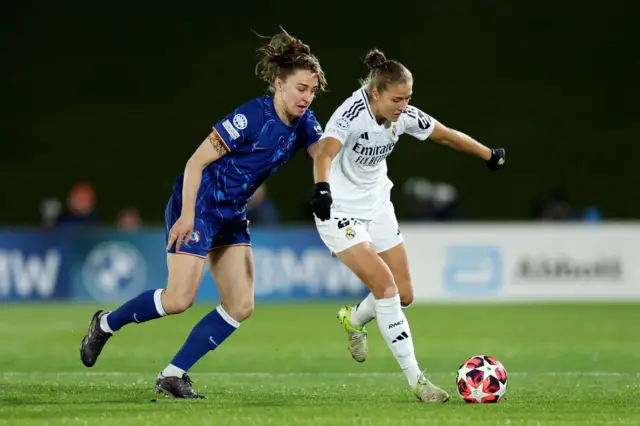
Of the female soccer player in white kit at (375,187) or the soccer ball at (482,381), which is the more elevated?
the female soccer player in white kit at (375,187)

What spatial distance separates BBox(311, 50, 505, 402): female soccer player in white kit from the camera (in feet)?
21.7

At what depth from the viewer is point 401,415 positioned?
594 centimetres

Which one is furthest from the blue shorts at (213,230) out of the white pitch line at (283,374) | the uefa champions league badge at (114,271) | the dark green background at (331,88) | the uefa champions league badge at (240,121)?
the dark green background at (331,88)

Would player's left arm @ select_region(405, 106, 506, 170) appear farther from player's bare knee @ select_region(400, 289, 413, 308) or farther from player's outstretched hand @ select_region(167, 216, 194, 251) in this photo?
player's outstretched hand @ select_region(167, 216, 194, 251)

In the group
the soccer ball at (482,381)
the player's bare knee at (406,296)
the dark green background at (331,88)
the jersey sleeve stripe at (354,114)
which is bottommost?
the soccer ball at (482,381)

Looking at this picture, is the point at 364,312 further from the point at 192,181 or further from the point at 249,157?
the point at 192,181

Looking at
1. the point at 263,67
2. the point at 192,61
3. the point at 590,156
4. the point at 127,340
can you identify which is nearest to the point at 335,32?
the point at 192,61

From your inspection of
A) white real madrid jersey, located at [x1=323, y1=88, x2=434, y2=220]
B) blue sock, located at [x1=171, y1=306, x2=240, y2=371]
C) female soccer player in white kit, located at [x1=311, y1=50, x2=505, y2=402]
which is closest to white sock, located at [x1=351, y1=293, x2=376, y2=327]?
female soccer player in white kit, located at [x1=311, y1=50, x2=505, y2=402]

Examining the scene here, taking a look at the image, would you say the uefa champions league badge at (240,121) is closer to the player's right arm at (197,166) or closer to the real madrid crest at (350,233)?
the player's right arm at (197,166)

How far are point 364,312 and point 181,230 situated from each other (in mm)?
1802

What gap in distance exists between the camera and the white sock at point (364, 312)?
308 inches

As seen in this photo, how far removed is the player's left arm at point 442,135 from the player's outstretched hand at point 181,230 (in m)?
1.48

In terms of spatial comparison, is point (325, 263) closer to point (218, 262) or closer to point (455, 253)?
point (455, 253)

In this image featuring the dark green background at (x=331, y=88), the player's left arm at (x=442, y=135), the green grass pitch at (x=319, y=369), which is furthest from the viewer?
the dark green background at (x=331, y=88)
